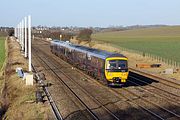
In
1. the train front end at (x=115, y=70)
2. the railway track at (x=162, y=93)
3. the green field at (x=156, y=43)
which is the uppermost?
the train front end at (x=115, y=70)

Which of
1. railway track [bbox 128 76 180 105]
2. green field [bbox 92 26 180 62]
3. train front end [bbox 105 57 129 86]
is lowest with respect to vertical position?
green field [bbox 92 26 180 62]

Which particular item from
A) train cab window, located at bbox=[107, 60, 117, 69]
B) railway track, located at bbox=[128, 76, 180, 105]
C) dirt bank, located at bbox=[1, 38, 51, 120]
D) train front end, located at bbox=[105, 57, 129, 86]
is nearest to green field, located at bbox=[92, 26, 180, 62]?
railway track, located at bbox=[128, 76, 180, 105]

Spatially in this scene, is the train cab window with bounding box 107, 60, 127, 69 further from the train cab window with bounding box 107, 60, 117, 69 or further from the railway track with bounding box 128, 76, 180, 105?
the railway track with bounding box 128, 76, 180, 105

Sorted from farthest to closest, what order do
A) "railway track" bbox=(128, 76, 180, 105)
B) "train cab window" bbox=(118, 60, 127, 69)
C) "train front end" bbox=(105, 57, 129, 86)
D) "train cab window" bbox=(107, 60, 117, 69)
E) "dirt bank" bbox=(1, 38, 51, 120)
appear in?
"train cab window" bbox=(118, 60, 127, 69) < "train cab window" bbox=(107, 60, 117, 69) < "train front end" bbox=(105, 57, 129, 86) < "railway track" bbox=(128, 76, 180, 105) < "dirt bank" bbox=(1, 38, 51, 120)

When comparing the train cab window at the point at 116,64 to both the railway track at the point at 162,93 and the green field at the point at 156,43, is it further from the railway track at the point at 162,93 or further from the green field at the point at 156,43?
the green field at the point at 156,43

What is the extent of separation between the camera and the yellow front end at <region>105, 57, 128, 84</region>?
30.2 meters

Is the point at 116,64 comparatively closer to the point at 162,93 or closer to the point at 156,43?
the point at 162,93

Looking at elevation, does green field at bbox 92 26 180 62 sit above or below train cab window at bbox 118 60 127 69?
below

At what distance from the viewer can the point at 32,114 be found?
20781mm

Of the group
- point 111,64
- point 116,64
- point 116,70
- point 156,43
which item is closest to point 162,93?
point 116,70

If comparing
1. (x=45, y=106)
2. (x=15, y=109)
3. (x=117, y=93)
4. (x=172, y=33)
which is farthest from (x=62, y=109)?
(x=172, y=33)

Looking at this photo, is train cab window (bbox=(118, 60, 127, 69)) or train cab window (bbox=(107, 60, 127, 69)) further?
train cab window (bbox=(118, 60, 127, 69))

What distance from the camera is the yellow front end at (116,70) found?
30.2m

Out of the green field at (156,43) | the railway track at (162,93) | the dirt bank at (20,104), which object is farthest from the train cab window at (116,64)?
the green field at (156,43)
